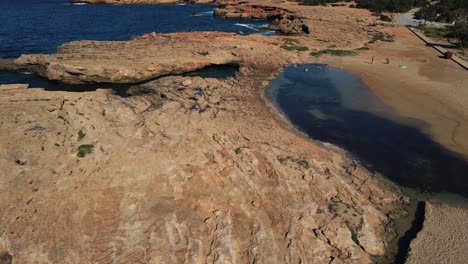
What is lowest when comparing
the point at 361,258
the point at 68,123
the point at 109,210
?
the point at 361,258

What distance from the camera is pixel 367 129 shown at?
27375 millimetres

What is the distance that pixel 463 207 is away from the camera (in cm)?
1881

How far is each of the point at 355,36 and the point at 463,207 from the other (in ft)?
137

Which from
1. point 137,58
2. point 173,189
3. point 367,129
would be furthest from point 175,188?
point 137,58

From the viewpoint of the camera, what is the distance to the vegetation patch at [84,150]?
691 inches

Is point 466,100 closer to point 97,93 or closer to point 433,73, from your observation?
point 433,73

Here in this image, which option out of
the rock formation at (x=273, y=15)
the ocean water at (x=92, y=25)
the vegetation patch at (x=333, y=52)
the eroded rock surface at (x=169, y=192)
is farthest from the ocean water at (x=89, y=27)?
the eroded rock surface at (x=169, y=192)

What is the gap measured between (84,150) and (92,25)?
5998 cm

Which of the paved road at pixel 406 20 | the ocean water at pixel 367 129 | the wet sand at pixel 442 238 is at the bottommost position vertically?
the wet sand at pixel 442 238

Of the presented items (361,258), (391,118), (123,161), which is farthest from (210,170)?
(391,118)

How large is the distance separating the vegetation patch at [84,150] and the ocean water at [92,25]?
3744 cm

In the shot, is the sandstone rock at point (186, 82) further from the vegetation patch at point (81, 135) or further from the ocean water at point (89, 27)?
the vegetation patch at point (81, 135)

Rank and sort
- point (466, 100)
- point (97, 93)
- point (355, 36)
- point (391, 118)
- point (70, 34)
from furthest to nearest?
1. point (70, 34)
2. point (355, 36)
3. point (466, 100)
4. point (391, 118)
5. point (97, 93)

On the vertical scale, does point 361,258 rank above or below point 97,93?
below
